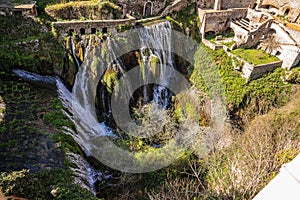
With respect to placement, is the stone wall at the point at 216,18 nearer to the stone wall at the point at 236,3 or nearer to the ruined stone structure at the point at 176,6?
the stone wall at the point at 236,3

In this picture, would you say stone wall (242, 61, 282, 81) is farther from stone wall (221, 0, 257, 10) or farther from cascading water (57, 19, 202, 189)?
stone wall (221, 0, 257, 10)

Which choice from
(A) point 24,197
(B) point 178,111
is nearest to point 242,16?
(B) point 178,111

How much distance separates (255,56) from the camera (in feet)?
70.0

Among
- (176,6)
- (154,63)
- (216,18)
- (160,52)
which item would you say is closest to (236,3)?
(216,18)

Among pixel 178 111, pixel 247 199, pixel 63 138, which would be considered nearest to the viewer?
pixel 247 199

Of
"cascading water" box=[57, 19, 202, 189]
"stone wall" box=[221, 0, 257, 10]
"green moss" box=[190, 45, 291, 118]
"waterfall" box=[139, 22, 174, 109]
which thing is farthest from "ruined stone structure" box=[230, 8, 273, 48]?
"cascading water" box=[57, 19, 202, 189]

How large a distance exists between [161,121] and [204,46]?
33.4 feet

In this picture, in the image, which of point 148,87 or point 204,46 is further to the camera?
point 204,46

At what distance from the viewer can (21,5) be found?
17.4 metres

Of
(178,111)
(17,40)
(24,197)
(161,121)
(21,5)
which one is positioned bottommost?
(178,111)

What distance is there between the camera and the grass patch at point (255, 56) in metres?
20.6

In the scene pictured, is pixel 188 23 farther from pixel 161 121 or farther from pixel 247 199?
pixel 247 199

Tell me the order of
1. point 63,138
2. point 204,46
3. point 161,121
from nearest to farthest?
point 63,138, point 161,121, point 204,46

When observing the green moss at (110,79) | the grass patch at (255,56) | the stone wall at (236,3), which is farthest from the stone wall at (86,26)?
the stone wall at (236,3)
